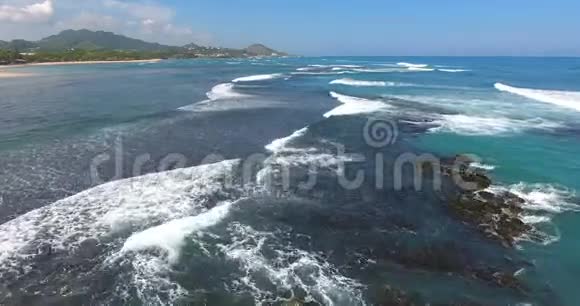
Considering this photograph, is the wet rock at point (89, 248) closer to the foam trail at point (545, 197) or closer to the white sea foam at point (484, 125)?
the foam trail at point (545, 197)

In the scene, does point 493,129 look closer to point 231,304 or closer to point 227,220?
point 227,220

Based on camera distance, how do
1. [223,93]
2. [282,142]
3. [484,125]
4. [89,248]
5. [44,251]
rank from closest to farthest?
[44,251] < [89,248] < [282,142] < [484,125] < [223,93]

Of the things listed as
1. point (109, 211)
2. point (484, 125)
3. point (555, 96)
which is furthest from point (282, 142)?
point (555, 96)

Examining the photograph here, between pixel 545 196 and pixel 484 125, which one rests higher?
pixel 484 125

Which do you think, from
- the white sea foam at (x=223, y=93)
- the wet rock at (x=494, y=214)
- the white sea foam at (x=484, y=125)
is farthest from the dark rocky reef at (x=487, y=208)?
the white sea foam at (x=223, y=93)

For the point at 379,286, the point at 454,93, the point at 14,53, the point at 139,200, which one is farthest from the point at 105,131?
the point at 14,53

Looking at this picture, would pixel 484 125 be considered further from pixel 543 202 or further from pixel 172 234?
pixel 172 234
